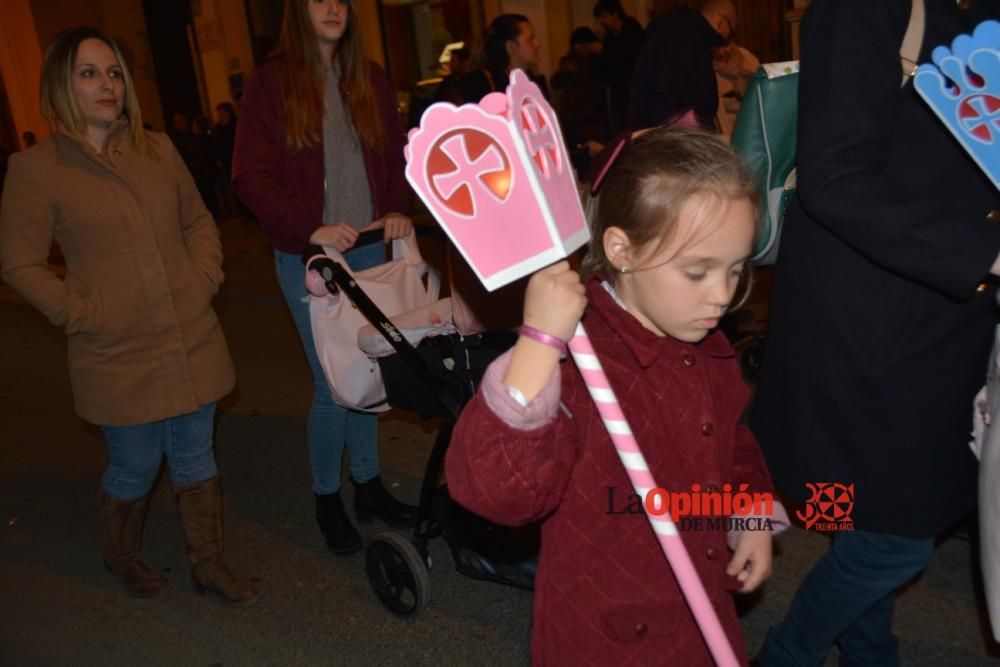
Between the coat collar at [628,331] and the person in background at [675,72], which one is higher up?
the person in background at [675,72]

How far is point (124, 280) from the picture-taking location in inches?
114

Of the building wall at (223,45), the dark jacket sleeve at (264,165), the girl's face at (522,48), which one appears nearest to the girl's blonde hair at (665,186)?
the dark jacket sleeve at (264,165)

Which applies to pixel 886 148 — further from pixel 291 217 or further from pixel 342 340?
pixel 291 217

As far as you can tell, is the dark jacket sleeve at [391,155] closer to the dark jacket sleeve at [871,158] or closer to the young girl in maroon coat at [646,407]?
the young girl in maroon coat at [646,407]

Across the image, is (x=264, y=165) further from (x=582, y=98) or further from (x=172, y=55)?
(x=172, y=55)

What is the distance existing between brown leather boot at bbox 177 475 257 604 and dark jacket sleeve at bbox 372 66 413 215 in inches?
46.9

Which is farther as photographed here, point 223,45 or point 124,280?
point 223,45

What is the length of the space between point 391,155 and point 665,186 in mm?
1959

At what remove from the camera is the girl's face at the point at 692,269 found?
4.87ft

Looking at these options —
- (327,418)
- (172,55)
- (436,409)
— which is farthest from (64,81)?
(172,55)

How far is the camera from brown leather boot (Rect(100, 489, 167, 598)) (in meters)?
3.19

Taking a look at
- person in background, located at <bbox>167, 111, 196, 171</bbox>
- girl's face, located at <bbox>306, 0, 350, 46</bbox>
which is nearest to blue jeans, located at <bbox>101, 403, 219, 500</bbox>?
girl's face, located at <bbox>306, 0, 350, 46</bbox>

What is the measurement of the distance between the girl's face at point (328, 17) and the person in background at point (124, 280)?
64cm

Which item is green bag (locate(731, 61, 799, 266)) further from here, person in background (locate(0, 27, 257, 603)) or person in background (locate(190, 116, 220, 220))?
person in background (locate(190, 116, 220, 220))
